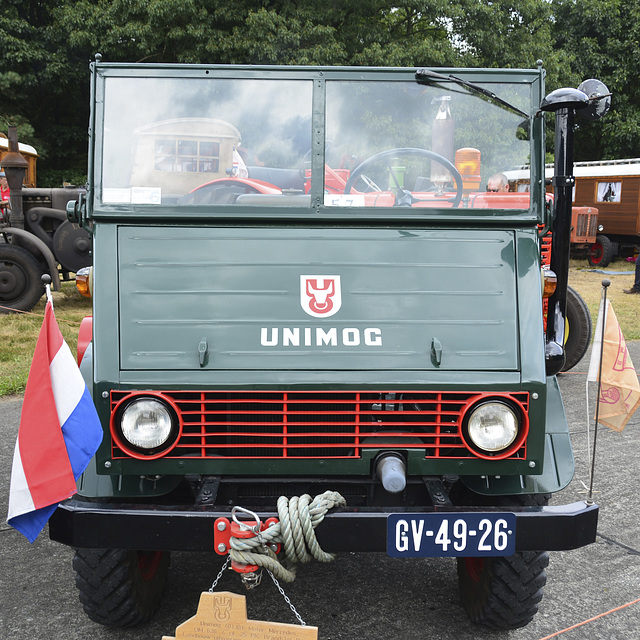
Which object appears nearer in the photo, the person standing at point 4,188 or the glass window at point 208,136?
the glass window at point 208,136

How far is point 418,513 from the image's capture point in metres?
2.53

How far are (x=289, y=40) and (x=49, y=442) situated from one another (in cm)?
1599

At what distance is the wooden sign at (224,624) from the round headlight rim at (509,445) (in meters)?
0.90

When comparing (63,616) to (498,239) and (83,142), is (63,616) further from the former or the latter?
(83,142)

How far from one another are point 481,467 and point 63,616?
1.85 meters

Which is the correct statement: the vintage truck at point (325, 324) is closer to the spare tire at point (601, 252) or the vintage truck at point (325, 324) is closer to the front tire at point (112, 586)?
the front tire at point (112, 586)

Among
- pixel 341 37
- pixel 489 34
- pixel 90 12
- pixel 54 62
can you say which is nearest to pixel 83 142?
pixel 54 62

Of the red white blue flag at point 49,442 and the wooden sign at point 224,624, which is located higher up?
the red white blue flag at point 49,442

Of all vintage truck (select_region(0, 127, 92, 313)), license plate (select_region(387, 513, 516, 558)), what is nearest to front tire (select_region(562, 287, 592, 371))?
license plate (select_region(387, 513, 516, 558))

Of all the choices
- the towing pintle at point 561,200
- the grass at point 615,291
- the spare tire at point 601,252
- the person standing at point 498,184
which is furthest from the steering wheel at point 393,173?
the spare tire at point 601,252

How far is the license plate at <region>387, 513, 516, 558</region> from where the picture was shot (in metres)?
2.52

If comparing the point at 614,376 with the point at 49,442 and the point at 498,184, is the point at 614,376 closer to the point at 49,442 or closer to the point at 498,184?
the point at 498,184

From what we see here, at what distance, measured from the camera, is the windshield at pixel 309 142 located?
3.42m

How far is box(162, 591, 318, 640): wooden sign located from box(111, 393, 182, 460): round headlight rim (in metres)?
0.57
